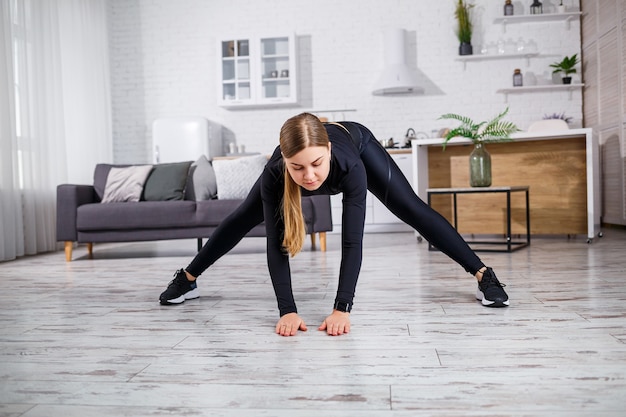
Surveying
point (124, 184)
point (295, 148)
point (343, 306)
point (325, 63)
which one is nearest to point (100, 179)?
point (124, 184)

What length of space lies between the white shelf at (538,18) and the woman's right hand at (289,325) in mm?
5630

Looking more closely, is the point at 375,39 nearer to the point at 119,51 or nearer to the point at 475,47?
the point at 475,47

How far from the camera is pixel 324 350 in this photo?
1.53m

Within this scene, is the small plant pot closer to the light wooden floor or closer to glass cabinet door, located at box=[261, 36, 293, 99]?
glass cabinet door, located at box=[261, 36, 293, 99]

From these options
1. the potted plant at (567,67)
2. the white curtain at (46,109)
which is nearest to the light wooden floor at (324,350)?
the white curtain at (46,109)

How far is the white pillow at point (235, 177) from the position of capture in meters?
4.36

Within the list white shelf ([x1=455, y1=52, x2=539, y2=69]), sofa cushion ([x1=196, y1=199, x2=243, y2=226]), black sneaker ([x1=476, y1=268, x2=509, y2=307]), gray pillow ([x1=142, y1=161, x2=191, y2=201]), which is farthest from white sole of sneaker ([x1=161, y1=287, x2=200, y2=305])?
white shelf ([x1=455, y1=52, x2=539, y2=69])

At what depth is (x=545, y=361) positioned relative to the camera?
1372 mm

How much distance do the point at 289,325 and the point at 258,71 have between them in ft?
16.9

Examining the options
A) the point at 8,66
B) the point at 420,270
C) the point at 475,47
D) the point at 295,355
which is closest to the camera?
the point at 295,355

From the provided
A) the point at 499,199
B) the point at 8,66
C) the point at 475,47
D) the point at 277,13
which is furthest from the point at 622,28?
the point at 8,66

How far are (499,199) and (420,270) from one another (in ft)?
6.14

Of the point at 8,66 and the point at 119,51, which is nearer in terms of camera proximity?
the point at 8,66

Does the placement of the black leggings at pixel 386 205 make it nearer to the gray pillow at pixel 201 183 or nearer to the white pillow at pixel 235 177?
the white pillow at pixel 235 177
